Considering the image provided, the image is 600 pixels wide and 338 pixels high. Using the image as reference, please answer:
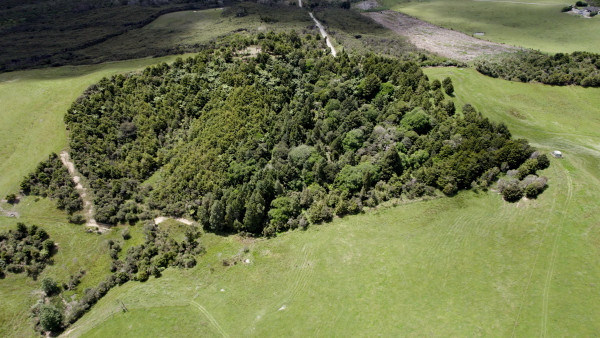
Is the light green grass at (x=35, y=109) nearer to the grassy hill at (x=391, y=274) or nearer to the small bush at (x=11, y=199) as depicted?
the small bush at (x=11, y=199)

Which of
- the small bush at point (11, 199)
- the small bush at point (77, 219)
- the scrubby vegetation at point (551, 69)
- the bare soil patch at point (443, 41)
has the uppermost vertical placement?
the bare soil patch at point (443, 41)

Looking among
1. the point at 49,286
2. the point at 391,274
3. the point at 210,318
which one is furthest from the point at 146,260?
the point at 391,274

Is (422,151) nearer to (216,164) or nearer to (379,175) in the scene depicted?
(379,175)

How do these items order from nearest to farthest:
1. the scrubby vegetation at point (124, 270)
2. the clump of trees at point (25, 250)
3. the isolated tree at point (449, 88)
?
1. the scrubby vegetation at point (124, 270)
2. the clump of trees at point (25, 250)
3. the isolated tree at point (449, 88)

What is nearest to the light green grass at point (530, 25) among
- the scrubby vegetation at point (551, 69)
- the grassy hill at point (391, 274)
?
the scrubby vegetation at point (551, 69)

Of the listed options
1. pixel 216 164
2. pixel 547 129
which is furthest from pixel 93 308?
pixel 547 129

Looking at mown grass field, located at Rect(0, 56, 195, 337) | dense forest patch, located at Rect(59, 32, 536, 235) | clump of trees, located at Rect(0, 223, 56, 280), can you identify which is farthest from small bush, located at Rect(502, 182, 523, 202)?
clump of trees, located at Rect(0, 223, 56, 280)
